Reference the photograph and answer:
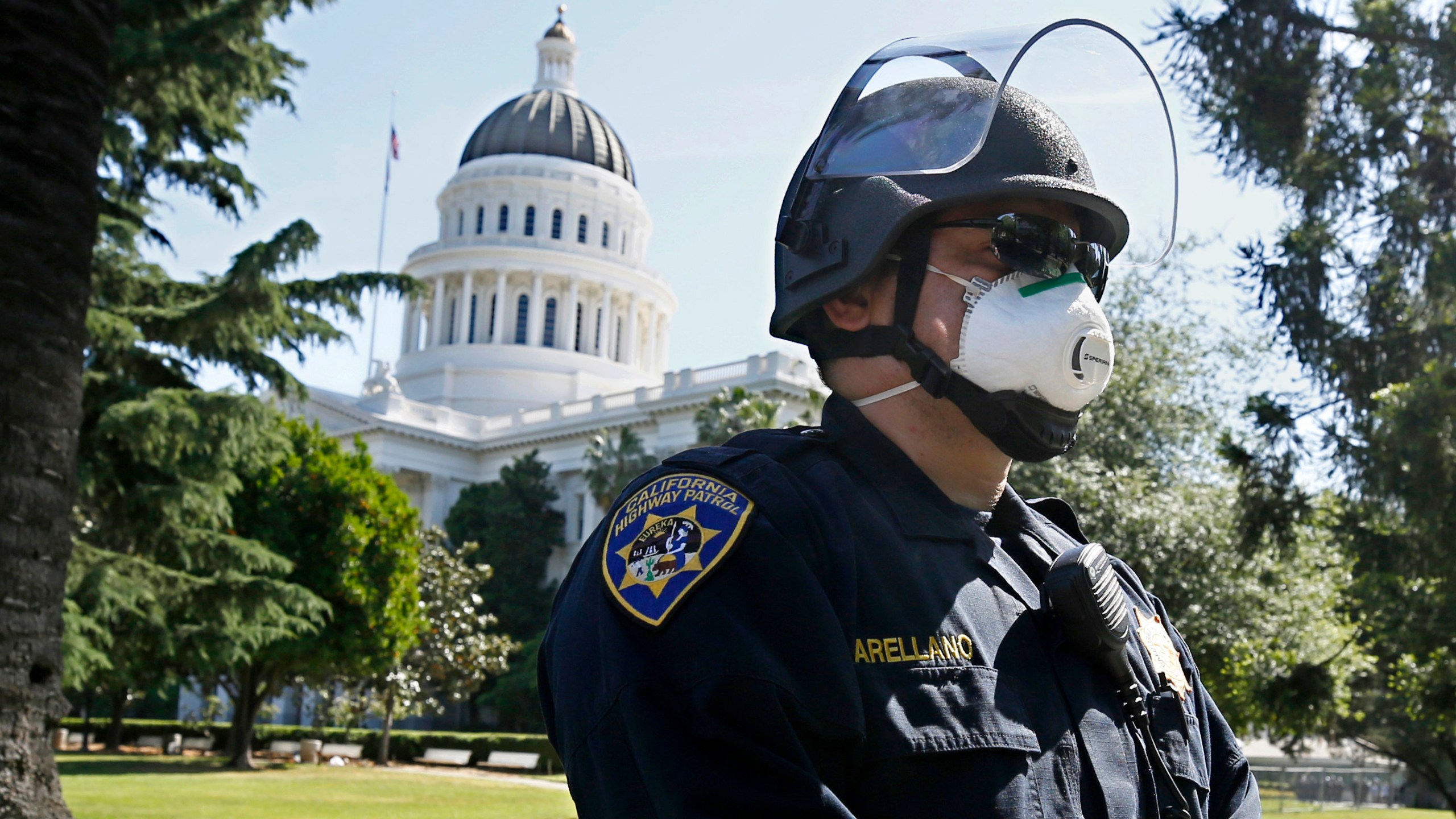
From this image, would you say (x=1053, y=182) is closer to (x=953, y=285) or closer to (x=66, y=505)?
(x=953, y=285)

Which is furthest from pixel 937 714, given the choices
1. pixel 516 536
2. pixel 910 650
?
pixel 516 536

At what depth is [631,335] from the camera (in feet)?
261

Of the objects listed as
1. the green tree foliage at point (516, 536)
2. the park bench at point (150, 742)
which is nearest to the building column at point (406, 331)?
the green tree foliage at point (516, 536)

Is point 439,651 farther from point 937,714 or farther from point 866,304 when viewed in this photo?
point 937,714

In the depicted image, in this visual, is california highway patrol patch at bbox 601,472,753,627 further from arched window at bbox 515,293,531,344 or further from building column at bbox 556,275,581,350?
arched window at bbox 515,293,531,344

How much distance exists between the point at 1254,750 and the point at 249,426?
40687 mm

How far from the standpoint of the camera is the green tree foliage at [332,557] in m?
28.8

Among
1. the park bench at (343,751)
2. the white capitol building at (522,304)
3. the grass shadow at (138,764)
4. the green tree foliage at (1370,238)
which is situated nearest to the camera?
the green tree foliage at (1370,238)

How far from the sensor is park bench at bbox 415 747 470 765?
3691 cm

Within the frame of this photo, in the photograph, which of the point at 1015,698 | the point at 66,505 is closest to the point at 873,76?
the point at 1015,698

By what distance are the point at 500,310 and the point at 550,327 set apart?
10.7ft

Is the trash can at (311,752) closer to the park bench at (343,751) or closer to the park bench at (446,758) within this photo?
the park bench at (343,751)

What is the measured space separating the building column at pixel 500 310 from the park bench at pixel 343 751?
39.1m

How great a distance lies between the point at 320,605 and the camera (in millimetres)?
20688
